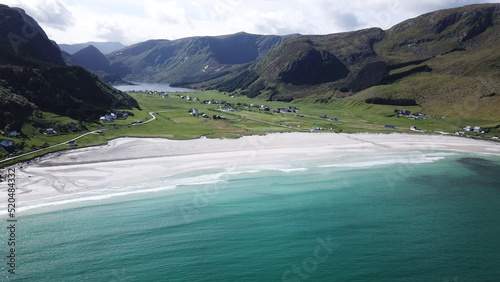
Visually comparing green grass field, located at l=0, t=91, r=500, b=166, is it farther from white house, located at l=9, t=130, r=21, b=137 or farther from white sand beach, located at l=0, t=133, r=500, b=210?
white sand beach, located at l=0, t=133, r=500, b=210

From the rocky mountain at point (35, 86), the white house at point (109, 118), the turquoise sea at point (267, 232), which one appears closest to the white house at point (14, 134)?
the rocky mountain at point (35, 86)

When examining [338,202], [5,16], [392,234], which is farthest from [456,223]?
[5,16]

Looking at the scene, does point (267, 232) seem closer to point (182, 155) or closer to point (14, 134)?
point (182, 155)

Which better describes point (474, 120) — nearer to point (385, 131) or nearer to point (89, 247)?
point (385, 131)

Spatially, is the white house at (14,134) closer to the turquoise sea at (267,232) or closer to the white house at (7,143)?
the white house at (7,143)

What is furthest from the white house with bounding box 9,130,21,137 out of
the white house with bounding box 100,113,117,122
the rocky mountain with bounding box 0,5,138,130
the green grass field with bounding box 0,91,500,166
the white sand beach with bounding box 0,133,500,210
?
the white house with bounding box 100,113,117,122
